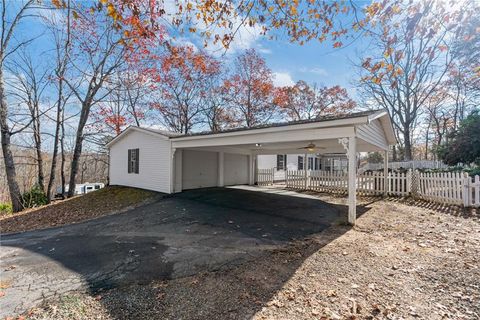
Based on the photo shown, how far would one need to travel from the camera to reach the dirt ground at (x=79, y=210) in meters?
8.87

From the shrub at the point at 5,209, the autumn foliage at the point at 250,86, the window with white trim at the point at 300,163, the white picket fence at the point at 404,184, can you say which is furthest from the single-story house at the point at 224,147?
the window with white trim at the point at 300,163

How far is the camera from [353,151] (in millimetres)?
6051

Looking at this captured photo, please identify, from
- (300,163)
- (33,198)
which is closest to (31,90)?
(33,198)

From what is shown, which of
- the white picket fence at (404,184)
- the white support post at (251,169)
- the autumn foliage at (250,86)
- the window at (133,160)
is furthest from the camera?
the autumn foliage at (250,86)

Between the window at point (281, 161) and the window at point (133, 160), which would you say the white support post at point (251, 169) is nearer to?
the window at point (281, 161)

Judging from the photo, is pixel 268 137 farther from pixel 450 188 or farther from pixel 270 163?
pixel 270 163

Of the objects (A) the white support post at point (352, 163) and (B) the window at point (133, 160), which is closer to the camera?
(A) the white support post at point (352, 163)

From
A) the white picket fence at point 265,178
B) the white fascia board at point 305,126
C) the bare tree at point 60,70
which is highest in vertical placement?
the bare tree at point 60,70

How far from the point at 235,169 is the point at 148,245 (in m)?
10.3

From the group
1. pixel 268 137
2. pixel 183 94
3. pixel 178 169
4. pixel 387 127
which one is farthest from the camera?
pixel 183 94

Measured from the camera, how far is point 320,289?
10.5 feet

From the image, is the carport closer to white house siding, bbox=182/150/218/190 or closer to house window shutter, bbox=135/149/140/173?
white house siding, bbox=182/150/218/190

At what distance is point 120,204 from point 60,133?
358 inches

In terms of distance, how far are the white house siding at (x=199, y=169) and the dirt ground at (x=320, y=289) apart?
847cm
